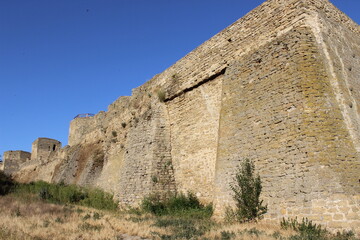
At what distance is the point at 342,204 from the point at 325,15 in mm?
5090

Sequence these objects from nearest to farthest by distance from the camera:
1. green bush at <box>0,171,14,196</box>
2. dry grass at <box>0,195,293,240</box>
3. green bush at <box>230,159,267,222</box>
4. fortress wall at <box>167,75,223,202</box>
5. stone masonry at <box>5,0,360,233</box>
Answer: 1. dry grass at <box>0,195,293,240</box>
2. stone masonry at <box>5,0,360,233</box>
3. green bush at <box>230,159,267,222</box>
4. fortress wall at <box>167,75,223,202</box>
5. green bush at <box>0,171,14,196</box>

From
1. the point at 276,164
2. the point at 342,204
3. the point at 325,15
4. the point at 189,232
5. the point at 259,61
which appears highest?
the point at 325,15

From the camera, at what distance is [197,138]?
1072 centimetres

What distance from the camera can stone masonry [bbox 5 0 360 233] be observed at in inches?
256

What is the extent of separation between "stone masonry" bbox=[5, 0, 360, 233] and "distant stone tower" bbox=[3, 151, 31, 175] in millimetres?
29144

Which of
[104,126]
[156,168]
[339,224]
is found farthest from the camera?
[104,126]

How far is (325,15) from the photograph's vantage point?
8352 millimetres

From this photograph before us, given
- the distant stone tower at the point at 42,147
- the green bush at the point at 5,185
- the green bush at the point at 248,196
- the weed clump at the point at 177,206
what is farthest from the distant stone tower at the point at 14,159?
the green bush at the point at 248,196

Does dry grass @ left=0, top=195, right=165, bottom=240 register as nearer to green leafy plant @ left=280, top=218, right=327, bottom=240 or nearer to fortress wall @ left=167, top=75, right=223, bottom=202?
fortress wall @ left=167, top=75, right=223, bottom=202

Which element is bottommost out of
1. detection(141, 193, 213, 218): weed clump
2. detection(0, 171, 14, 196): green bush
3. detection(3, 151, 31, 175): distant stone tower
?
detection(141, 193, 213, 218): weed clump

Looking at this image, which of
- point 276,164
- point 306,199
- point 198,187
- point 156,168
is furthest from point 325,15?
point 156,168

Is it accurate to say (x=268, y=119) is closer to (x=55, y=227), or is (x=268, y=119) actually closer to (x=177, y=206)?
(x=177, y=206)

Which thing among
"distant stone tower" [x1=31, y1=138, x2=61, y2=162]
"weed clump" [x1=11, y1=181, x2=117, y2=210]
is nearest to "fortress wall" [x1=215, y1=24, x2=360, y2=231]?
"weed clump" [x1=11, y1=181, x2=117, y2=210]

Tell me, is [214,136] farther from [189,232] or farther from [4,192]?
[4,192]
